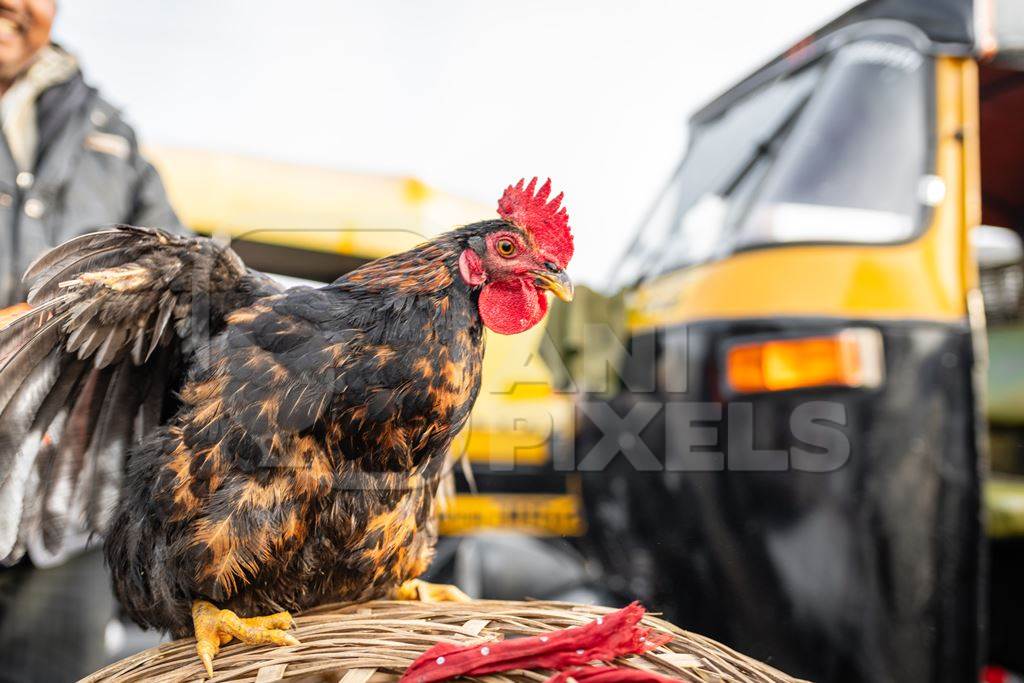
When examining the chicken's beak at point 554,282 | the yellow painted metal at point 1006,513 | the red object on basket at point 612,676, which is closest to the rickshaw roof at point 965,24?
the chicken's beak at point 554,282

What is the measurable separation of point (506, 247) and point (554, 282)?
106 millimetres

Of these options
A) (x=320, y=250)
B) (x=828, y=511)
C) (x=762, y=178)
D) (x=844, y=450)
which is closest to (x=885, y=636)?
(x=828, y=511)

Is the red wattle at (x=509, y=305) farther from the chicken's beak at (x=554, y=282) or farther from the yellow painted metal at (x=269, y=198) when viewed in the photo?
the yellow painted metal at (x=269, y=198)

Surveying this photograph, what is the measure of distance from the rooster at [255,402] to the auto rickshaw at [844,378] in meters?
1.11

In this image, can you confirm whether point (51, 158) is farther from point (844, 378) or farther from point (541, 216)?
point (844, 378)

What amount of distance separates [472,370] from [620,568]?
1921 mm

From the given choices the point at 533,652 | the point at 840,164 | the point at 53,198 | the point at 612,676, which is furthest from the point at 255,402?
the point at 840,164

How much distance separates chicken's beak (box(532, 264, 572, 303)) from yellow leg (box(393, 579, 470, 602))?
63 centimetres

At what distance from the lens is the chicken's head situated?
1.30 m

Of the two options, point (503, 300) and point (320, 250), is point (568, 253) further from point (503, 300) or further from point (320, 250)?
point (320, 250)

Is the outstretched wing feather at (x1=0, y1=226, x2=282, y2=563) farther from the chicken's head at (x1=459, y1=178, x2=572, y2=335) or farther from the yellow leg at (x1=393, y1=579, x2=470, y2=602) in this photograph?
the yellow leg at (x1=393, y1=579, x2=470, y2=602)

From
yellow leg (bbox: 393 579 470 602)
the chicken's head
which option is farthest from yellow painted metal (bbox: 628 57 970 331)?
yellow leg (bbox: 393 579 470 602)

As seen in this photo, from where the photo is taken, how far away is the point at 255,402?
4.07 feet

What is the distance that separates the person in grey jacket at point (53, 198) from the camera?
1960 mm
